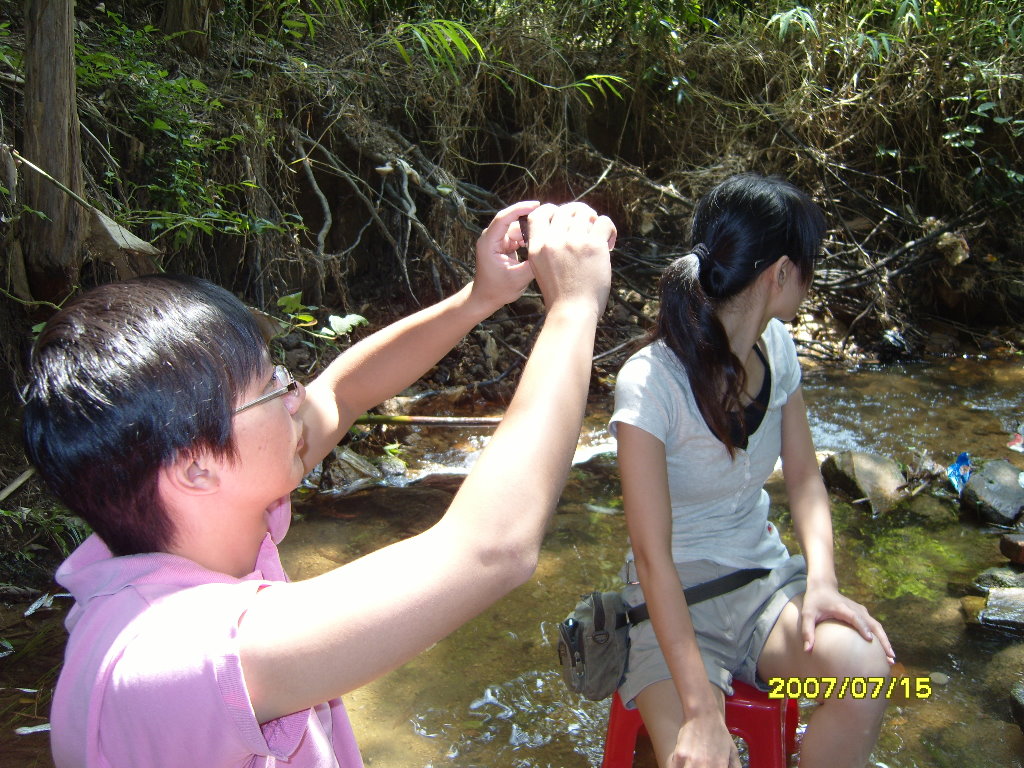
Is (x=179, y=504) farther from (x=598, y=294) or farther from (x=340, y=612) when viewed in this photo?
(x=598, y=294)

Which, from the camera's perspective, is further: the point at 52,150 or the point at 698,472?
the point at 52,150

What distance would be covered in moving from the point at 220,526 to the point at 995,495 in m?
3.39

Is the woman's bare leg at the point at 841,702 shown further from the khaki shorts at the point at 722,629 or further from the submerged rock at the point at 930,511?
the submerged rock at the point at 930,511

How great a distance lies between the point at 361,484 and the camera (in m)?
3.68

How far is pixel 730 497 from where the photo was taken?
6.29ft

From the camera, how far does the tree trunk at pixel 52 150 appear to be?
2404 millimetres

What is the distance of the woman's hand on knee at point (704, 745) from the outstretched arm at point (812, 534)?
0.28m

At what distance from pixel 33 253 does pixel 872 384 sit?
15.1ft

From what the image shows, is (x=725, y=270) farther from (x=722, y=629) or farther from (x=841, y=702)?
(x=841, y=702)

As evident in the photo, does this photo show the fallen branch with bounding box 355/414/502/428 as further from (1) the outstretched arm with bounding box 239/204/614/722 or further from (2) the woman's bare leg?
(1) the outstretched arm with bounding box 239/204/614/722

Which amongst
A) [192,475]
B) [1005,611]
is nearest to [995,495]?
[1005,611]

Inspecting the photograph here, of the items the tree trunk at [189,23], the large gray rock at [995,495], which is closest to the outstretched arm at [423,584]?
the large gray rock at [995,495]

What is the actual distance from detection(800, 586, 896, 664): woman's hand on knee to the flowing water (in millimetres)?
538

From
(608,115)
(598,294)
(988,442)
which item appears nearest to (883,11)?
(608,115)
